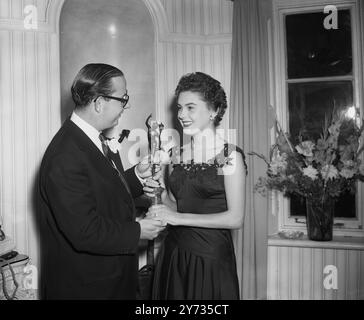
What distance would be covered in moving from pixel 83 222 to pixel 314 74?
189cm

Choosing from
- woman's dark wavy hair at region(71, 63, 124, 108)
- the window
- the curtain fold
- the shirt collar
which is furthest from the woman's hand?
the window

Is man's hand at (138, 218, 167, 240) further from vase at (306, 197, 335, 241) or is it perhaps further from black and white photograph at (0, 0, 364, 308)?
vase at (306, 197, 335, 241)

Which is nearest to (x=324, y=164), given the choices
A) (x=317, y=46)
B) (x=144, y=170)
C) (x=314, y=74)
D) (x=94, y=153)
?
(x=314, y=74)

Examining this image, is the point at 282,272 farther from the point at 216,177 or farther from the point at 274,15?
the point at 274,15

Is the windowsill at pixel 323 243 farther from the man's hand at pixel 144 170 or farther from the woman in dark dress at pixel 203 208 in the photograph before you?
the man's hand at pixel 144 170

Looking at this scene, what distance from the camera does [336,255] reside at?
2.16 m

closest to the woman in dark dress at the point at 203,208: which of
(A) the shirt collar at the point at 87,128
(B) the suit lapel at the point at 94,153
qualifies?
(B) the suit lapel at the point at 94,153

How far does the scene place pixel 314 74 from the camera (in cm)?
244

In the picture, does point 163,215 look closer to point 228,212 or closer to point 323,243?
point 228,212

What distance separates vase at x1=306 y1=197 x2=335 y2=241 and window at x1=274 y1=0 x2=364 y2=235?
136mm

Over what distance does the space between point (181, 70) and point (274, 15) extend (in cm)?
76

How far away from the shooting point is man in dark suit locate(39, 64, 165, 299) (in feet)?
4.07

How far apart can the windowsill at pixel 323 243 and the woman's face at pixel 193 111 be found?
1.06 meters
